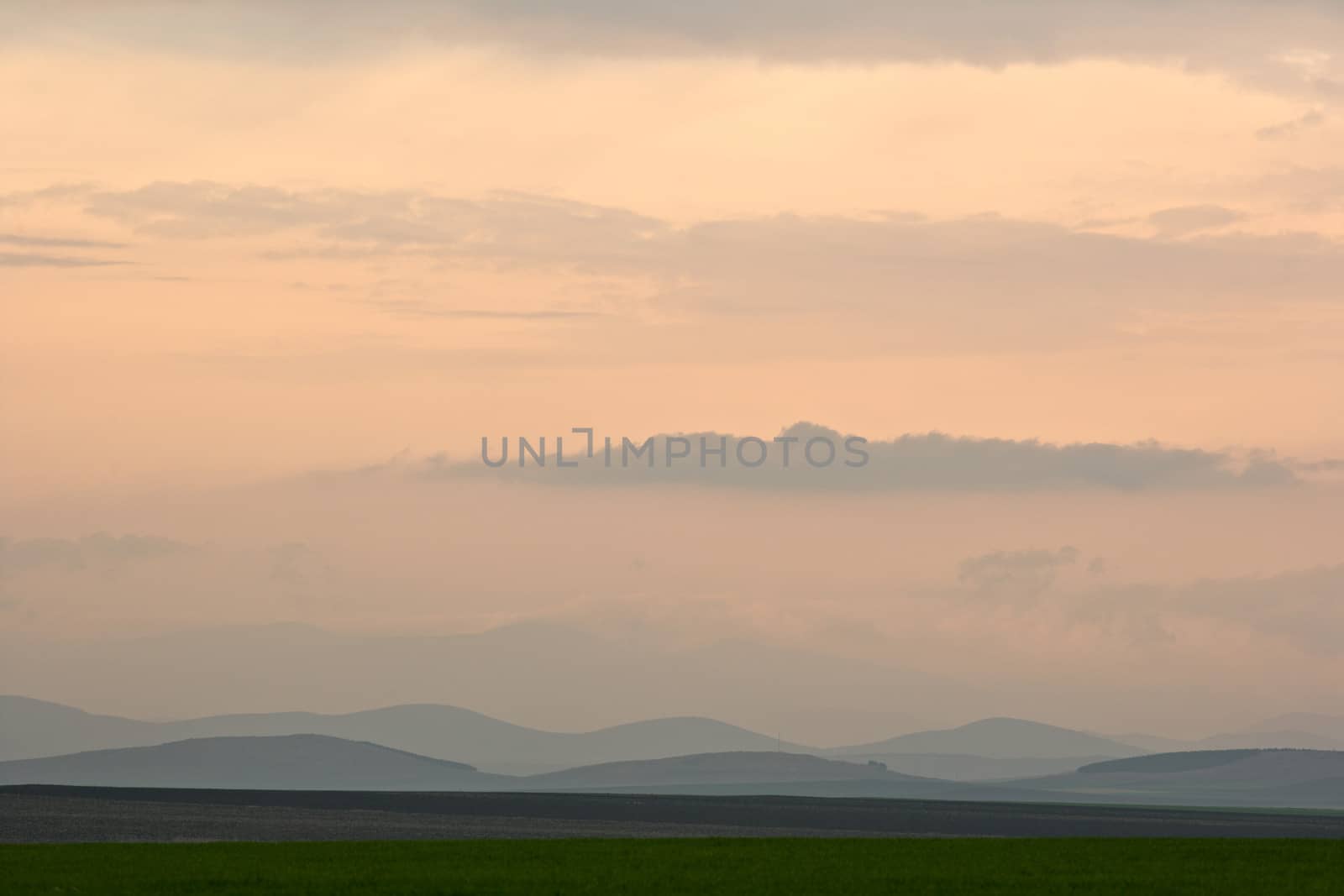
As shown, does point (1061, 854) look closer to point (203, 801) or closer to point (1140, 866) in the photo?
point (1140, 866)

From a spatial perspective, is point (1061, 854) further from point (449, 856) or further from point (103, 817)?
point (103, 817)

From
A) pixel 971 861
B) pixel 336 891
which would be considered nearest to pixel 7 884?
pixel 336 891

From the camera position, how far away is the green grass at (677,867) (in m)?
64.1

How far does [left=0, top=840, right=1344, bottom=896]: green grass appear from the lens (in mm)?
64062

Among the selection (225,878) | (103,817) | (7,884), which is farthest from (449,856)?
(103,817)

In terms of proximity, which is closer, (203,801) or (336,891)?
(336,891)

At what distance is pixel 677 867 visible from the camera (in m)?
71.9

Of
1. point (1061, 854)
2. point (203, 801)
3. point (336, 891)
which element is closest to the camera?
point (336, 891)

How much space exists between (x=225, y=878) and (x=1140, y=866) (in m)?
35.6

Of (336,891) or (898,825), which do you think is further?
(898,825)

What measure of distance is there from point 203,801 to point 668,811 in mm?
30572

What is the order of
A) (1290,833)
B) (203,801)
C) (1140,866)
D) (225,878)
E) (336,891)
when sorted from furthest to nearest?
(203,801) → (1290,833) → (1140,866) → (225,878) → (336,891)

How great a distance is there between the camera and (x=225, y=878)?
65.6m

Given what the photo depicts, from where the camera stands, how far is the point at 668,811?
412 ft
